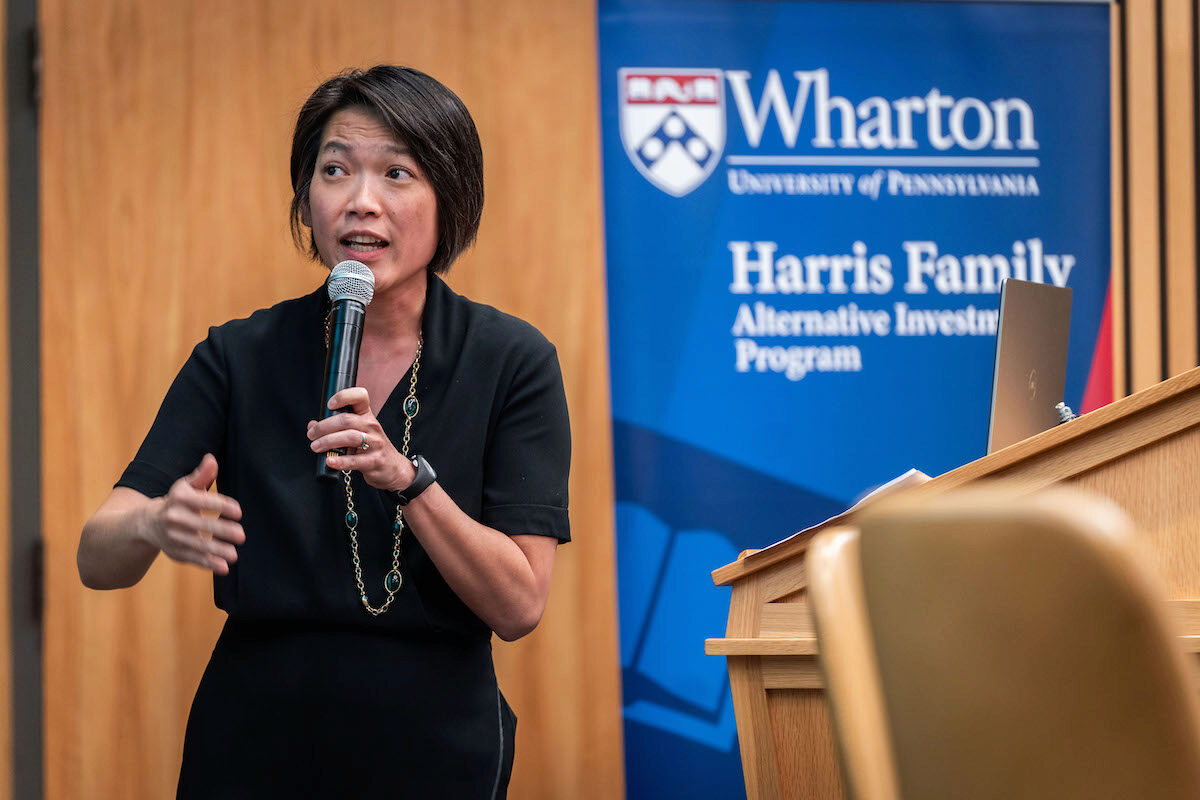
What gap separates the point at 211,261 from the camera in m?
2.69

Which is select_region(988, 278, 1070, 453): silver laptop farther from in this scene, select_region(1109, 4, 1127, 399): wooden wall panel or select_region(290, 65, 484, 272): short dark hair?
select_region(1109, 4, 1127, 399): wooden wall panel

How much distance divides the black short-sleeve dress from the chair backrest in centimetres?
82

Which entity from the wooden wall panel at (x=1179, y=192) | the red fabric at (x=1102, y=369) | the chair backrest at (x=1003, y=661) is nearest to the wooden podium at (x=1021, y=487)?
the chair backrest at (x=1003, y=661)

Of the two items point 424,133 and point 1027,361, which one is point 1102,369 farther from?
point 424,133

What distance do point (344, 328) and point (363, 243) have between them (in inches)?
9.7

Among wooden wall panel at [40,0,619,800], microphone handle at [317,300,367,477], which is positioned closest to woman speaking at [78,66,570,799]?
microphone handle at [317,300,367,477]

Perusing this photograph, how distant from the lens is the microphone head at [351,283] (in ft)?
4.08

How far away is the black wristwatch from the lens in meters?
1.19

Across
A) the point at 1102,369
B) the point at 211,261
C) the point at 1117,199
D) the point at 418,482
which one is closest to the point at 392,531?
the point at 418,482

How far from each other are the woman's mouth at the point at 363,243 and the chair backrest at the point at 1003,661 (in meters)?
Result: 0.98

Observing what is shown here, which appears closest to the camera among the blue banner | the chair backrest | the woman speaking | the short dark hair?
the chair backrest

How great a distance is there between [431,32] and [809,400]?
149 cm

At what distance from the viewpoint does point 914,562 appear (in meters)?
0.56

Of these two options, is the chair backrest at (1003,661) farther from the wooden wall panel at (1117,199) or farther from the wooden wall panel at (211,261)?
the wooden wall panel at (1117,199)
